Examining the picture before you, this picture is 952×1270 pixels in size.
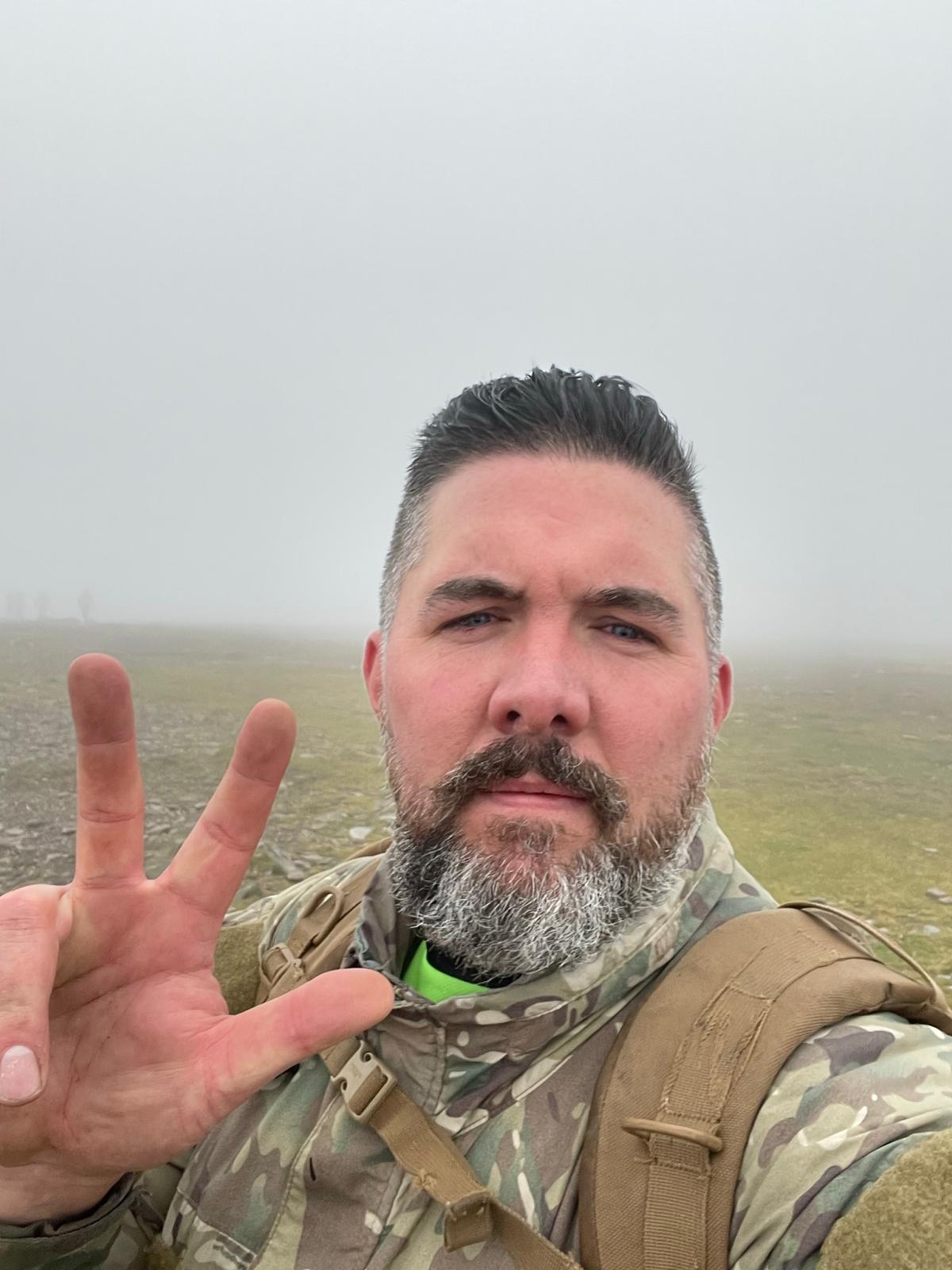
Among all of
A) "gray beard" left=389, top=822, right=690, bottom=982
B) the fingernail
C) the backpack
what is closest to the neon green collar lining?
"gray beard" left=389, top=822, right=690, bottom=982

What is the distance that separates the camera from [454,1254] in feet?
5.74

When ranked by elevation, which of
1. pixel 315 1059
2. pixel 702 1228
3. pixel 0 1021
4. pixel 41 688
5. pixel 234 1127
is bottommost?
pixel 41 688

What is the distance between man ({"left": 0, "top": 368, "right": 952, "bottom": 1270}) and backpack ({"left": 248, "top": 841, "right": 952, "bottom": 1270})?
6 centimetres

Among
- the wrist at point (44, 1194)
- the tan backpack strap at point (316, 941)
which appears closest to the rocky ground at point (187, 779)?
the tan backpack strap at point (316, 941)

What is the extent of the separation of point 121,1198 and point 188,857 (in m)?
0.98

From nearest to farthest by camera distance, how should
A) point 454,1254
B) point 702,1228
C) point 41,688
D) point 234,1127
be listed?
point 702,1228 < point 454,1254 < point 234,1127 < point 41,688

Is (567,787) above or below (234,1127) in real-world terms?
above

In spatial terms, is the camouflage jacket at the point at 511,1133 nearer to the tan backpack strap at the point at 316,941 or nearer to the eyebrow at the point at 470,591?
the tan backpack strap at the point at 316,941

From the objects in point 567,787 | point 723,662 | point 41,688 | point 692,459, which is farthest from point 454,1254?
point 41,688

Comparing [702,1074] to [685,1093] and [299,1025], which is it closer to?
[685,1093]

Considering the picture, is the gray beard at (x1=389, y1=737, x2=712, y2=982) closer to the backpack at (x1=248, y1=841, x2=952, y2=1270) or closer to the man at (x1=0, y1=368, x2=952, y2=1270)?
the man at (x1=0, y1=368, x2=952, y2=1270)

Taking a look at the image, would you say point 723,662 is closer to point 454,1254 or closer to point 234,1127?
point 454,1254

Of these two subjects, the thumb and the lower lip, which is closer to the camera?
the thumb

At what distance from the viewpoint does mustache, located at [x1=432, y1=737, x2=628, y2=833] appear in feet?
6.99
